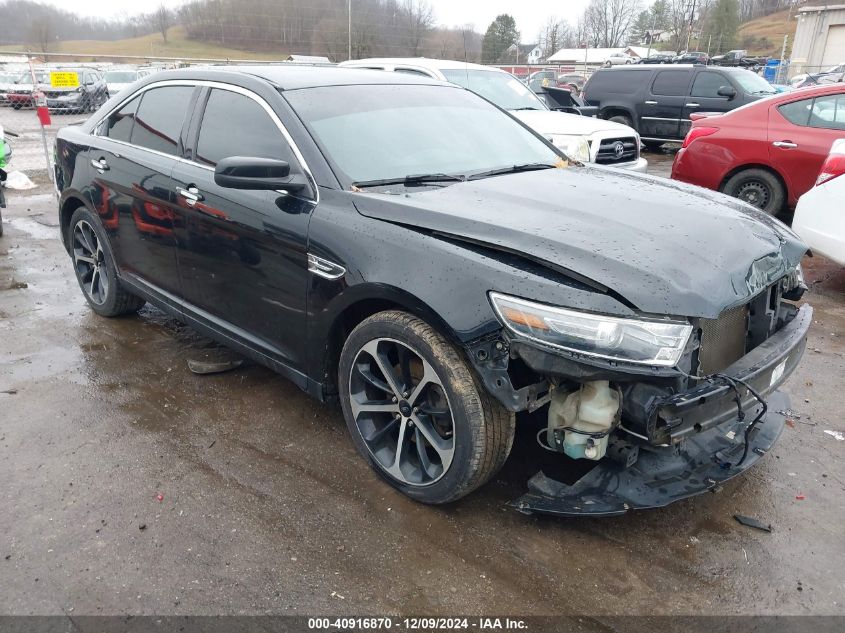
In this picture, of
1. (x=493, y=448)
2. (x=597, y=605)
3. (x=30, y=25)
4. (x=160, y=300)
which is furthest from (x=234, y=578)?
(x=30, y=25)

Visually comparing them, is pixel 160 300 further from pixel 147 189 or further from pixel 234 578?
pixel 234 578

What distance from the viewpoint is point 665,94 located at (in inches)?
537

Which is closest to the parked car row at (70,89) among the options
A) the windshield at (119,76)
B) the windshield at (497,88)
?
the windshield at (119,76)

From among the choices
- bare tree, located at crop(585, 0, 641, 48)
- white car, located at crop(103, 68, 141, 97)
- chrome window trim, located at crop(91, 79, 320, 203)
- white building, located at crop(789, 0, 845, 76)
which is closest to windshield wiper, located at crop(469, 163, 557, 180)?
chrome window trim, located at crop(91, 79, 320, 203)

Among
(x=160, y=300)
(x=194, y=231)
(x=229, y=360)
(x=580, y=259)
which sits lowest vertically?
(x=229, y=360)

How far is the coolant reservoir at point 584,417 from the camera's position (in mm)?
2359

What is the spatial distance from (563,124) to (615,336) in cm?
676

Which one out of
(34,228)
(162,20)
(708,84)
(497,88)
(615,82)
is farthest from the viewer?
(162,20)

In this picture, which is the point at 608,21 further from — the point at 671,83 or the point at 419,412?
the point at 419,412

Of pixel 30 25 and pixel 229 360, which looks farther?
pixel 30 25

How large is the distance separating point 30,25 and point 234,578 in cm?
4386

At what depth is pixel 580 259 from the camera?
2.35 meters

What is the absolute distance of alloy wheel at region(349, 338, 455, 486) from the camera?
2678 mm

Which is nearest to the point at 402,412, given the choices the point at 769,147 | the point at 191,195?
the point at 191,195
